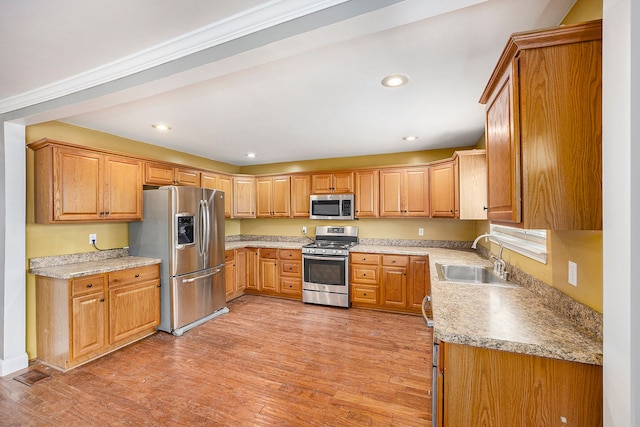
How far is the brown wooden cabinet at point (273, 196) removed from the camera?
489cm

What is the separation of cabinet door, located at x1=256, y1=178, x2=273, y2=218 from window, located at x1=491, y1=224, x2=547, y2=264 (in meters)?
3.63

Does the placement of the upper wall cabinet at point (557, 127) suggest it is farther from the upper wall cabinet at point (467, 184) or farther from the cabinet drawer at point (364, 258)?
the cabinet drawer at point (364, 258)

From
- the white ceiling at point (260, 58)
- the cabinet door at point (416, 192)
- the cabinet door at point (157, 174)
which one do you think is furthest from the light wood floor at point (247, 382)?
the white ceiling at point (260, 58)

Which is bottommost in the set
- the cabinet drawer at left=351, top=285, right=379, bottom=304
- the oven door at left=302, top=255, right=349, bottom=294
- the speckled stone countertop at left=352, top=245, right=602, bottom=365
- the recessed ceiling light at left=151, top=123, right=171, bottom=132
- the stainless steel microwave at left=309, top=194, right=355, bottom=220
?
the cabinet drawer at left=351, top=285, right=379, bottom=304

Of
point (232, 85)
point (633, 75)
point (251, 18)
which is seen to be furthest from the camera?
point (232, 85)

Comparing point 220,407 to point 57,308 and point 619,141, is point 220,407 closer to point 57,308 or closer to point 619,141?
point 57,308

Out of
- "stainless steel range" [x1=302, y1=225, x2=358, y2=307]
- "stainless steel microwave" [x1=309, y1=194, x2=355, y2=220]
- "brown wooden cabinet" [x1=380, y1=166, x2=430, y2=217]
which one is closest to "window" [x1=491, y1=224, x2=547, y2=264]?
"brown wooden cabinet" [x1=380, y1=166, x2=430, y2=217]

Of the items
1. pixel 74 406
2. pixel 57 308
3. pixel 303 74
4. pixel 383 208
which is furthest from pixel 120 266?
pixel 383 208

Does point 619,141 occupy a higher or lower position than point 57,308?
higher

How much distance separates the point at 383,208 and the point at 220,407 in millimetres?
3240

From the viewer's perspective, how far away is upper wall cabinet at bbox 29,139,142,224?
2.60 metres

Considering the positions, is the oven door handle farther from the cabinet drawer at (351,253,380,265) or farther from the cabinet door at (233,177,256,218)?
the cabinet door at (233,177,256,218)

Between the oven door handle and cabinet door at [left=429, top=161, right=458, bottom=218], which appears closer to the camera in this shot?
cabinet door at [left=429, top=161, right=458, bottom=218]

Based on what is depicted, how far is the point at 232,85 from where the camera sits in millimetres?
2104
